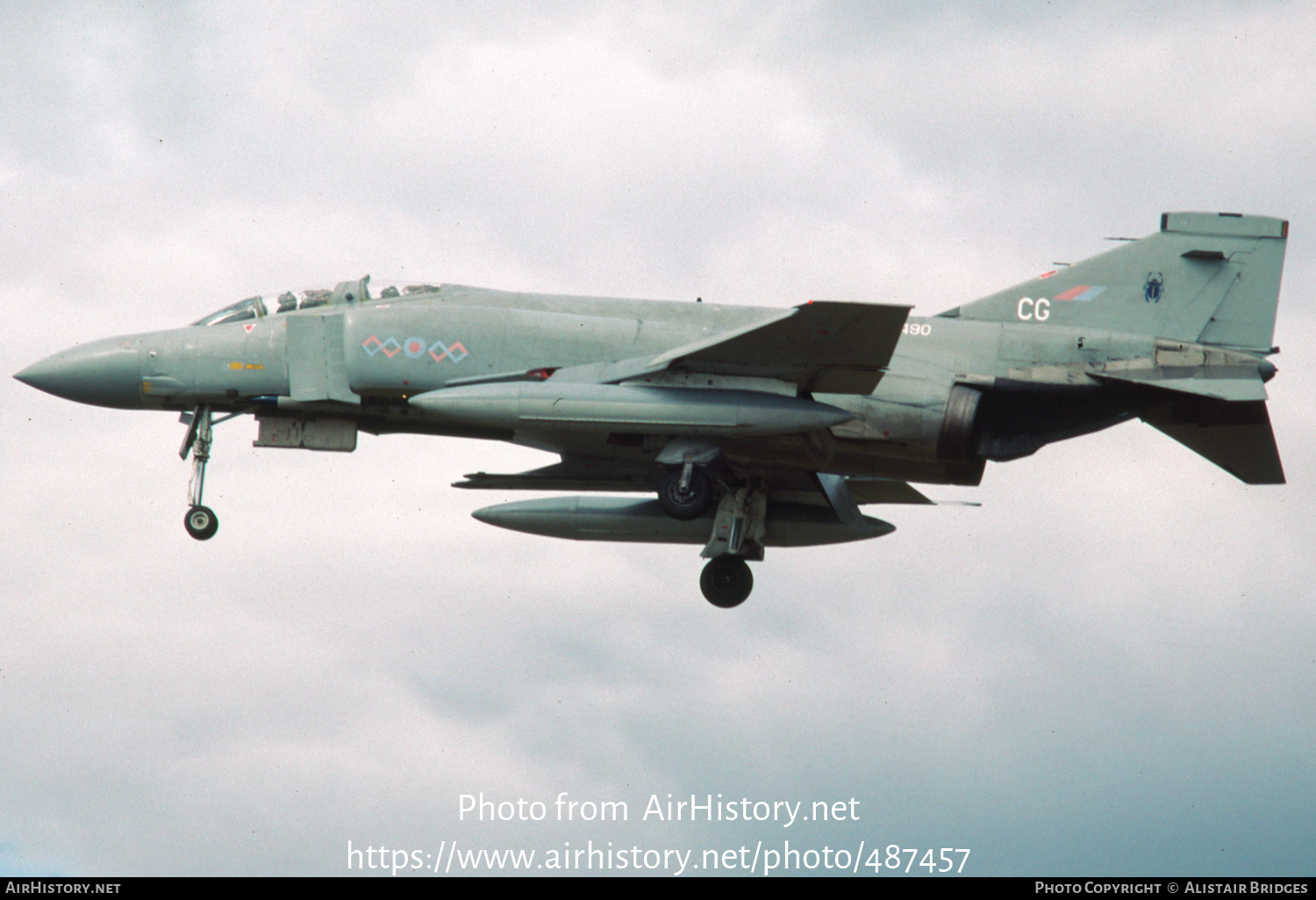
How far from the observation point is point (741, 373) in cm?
1862

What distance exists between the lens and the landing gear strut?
19.9m

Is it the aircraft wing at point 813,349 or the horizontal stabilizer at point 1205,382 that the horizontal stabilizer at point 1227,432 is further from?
the aircraft wing at point 813,349

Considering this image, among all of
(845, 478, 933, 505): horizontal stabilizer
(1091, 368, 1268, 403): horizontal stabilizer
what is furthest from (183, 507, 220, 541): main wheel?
(1091, 368, 1268, 403): horizontal stabilizer

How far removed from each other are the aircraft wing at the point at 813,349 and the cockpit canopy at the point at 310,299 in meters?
3.76

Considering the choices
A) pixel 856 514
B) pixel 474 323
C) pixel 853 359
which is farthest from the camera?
pixel 856 514

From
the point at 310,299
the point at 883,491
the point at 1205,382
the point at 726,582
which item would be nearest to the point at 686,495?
the point at 726,582

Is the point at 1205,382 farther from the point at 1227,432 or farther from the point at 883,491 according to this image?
the point at 883,491

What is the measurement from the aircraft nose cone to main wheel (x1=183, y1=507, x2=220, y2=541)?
151 centimetres

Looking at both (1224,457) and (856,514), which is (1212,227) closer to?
(1224,457)

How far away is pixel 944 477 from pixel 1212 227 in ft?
15.7

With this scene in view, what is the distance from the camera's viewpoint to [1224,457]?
2017 centimetres

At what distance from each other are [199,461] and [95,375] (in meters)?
1.64
